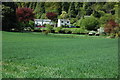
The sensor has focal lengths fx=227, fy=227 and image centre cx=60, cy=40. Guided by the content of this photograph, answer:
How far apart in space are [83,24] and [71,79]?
2878 centimetres

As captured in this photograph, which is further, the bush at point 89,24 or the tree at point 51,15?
the tree at point 51,15

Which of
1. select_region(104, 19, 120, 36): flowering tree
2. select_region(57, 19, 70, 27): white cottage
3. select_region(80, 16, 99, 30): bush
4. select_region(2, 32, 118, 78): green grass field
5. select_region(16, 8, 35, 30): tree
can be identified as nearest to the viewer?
select_region(2, 32, 118, 78): green grass field

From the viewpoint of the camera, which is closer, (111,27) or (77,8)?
(111,27)

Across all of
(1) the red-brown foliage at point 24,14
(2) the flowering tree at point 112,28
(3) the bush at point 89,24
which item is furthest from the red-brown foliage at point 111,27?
(1) the red-brown foliage at point 24,14

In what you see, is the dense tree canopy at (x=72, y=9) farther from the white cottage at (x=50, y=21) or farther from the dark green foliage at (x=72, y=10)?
the white cottage at (x=50, y=21)

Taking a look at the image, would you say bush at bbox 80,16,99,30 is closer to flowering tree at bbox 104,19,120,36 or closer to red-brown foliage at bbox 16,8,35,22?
flowering tree at bbox 104,19,120,36

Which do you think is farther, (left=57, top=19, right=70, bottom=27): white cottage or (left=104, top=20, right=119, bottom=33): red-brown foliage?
(left=57, top=19, right=70, bottom=27): white cottage

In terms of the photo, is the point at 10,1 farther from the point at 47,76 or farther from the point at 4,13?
the point at 47,76

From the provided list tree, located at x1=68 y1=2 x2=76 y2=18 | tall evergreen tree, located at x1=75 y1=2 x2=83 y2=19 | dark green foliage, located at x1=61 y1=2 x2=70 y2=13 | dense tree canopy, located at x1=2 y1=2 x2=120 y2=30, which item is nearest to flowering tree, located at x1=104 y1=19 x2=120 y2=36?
dense tree canopy, located at x1=2 y1=2 x2=120 y2=30

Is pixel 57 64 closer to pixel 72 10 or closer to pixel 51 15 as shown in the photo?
pixel 51 15

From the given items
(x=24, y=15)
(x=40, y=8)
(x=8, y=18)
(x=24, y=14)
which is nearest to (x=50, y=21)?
(x=40, y=8)

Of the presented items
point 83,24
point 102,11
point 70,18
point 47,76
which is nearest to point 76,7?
point 70,18

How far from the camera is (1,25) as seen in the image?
23719mm

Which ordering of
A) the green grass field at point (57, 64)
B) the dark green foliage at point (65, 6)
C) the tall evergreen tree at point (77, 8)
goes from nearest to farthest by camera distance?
the green grass field at point (57, 64)
the tall evergreen tree at point (77, 8)
the dark green foliage at point (65, 6)
